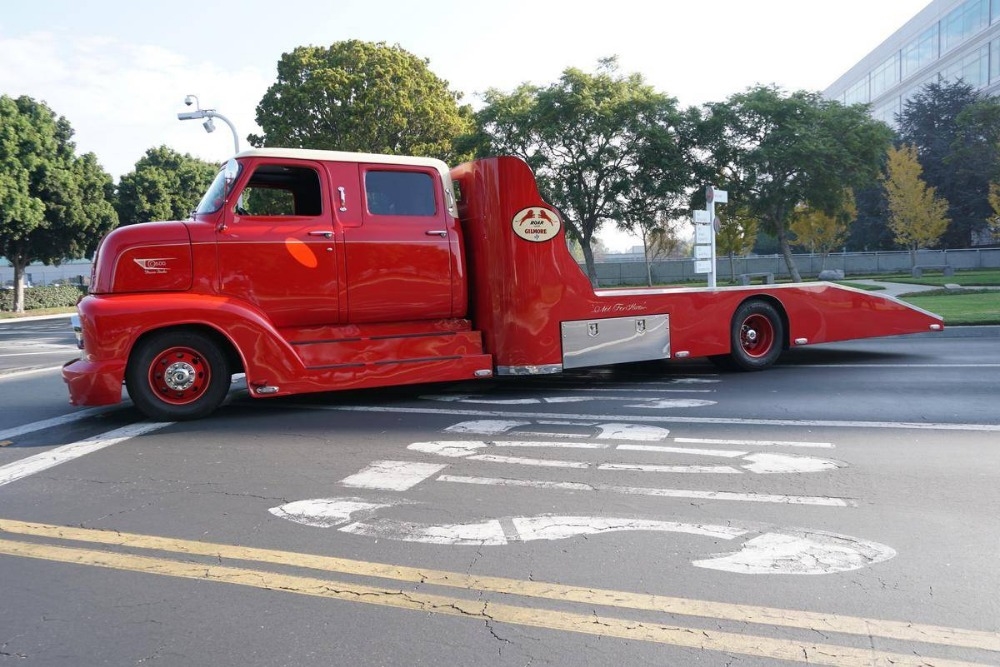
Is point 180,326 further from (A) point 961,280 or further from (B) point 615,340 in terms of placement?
(A) point 961,280

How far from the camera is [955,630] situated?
115 inches

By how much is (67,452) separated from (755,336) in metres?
7.81

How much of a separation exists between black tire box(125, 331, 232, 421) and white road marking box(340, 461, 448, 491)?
2.48 m

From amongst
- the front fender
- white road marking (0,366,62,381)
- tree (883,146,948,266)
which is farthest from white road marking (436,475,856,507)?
tree (883,146,948,266)

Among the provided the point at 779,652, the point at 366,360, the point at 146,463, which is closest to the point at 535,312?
the point at 366,360

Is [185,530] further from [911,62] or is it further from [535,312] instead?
[911,62]

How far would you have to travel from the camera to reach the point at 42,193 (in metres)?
35.7

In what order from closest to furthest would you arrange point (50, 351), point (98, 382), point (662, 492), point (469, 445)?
point (662, 492) < point (469, 445) < point (98, 382) < point (50, 351)

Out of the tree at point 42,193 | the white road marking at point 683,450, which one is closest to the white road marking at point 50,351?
the white road marking at point 683,450

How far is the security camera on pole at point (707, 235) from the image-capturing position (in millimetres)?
16609

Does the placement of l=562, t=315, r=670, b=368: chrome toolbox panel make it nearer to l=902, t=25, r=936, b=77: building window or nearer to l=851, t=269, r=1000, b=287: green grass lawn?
l=851, t=269, r=1000, b=287: green grass lawn

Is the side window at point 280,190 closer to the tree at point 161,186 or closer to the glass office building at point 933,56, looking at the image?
the tree at point 161,186

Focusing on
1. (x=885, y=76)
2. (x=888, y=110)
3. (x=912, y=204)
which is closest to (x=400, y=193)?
(x=912, y=204)

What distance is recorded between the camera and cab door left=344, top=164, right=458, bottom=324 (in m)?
7.69
